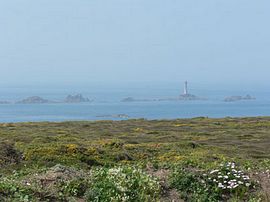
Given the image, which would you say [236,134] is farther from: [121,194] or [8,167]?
[121,194]

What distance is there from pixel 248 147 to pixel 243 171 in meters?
20.1

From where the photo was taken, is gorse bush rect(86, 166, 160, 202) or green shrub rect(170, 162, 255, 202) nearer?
gorse bush rect(86, 166, 160, 202)

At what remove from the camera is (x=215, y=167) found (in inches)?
554

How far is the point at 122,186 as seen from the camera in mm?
11594

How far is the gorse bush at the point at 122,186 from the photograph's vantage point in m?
11.2

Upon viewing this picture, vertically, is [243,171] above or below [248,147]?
above

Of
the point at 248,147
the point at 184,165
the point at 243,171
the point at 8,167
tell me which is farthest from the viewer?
the point at 248,147

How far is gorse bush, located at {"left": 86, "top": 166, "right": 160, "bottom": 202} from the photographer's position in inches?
441

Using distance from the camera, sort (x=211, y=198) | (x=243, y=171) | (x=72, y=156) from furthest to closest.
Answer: (x=72, y=156) < (x=243, y=171) < (x=211, y=198)

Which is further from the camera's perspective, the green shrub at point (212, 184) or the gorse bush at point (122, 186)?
the green shrub at point (212, 184)

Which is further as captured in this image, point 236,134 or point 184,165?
point 236,134

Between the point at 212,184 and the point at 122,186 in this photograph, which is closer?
the point at 122,186

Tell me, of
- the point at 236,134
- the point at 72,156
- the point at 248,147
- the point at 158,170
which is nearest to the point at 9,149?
the point at 72,156

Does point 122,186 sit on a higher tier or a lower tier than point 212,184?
higher
